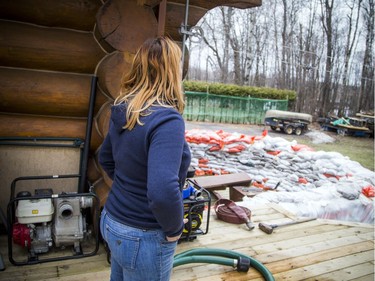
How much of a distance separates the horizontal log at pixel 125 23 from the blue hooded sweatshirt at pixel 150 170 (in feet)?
4.83

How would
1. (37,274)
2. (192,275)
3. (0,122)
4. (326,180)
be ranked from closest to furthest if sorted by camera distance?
(37,274) < (192,275) < (0,122) < (326,180)

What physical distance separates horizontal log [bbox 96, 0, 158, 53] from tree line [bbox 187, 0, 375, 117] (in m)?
17.7

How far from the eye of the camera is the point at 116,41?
2.72 meters

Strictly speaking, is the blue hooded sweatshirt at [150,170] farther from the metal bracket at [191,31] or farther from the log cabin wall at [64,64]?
the metal bracket at [191,31]

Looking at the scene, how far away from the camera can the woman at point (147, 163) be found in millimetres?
A: 1272

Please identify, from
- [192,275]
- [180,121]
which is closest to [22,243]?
[192,275]

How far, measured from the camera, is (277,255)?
331cm

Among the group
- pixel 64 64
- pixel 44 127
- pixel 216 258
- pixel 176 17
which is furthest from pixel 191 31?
pixel 216 258

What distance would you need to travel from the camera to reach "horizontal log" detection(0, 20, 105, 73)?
2.88m

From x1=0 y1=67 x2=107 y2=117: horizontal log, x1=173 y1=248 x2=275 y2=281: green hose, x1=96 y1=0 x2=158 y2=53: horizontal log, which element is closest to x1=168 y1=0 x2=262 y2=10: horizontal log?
x1=96 y1=0 x2=158 y2=53: horizontal log

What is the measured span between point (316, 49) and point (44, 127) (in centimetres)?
2487

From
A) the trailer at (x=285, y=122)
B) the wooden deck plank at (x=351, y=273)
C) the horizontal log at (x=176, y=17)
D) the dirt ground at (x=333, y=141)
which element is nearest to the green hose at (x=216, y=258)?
the wooden deck plank at (x=351, y=273)

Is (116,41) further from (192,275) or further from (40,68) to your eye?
(192,275)

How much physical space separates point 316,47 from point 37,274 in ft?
84.4
